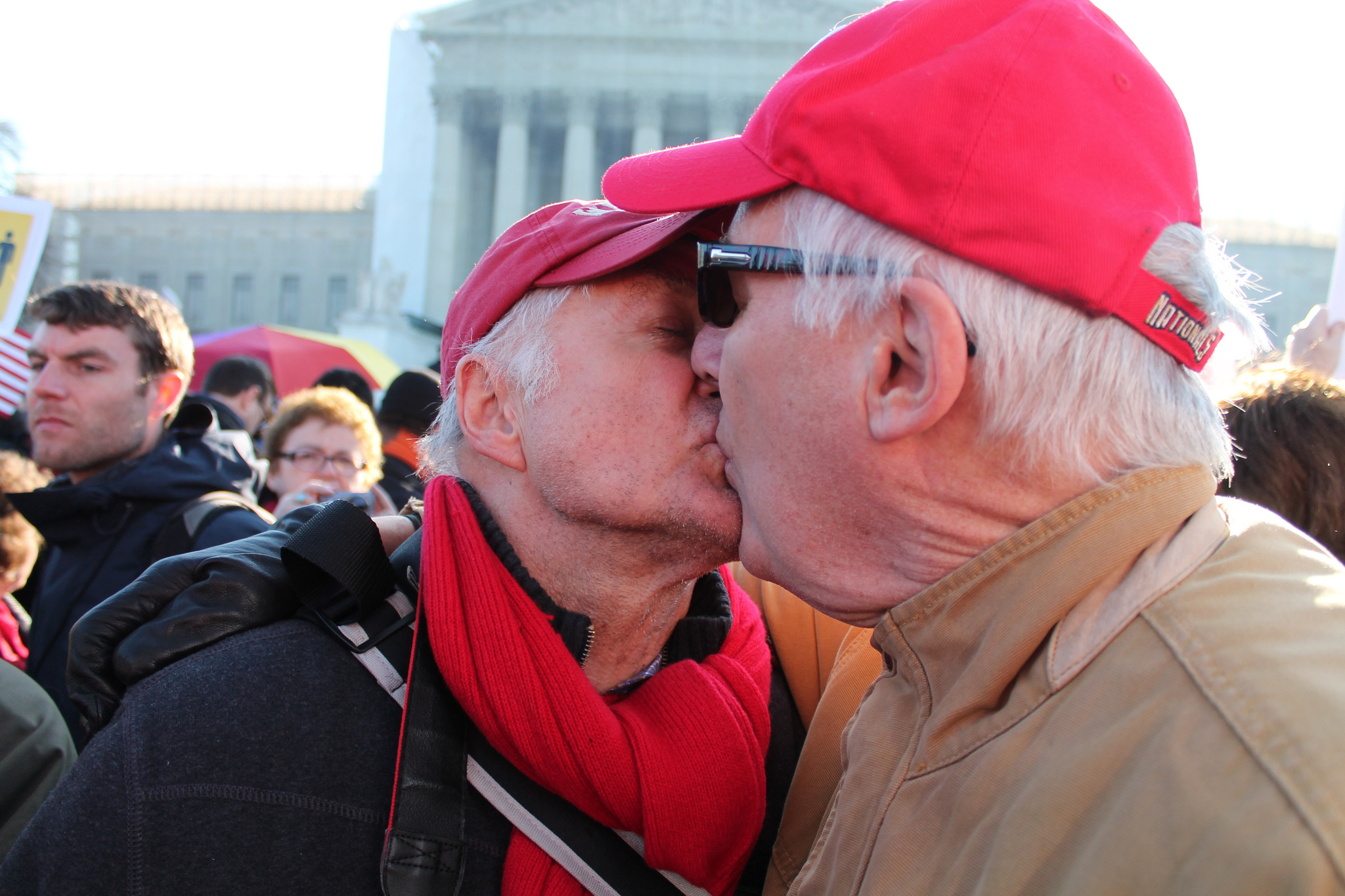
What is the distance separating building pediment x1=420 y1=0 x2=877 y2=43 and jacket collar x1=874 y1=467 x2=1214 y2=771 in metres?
36.9

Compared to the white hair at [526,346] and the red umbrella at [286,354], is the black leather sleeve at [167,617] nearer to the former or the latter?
the white hair at [526,346]

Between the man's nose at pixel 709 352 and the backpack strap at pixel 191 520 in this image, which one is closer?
the man's nose at pixel 709 352

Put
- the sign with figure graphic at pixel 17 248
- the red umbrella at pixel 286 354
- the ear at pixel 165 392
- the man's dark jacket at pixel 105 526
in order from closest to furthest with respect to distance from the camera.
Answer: the man's dark jacket at pixel 105 526
the ear at pixel 165 392
the sign with figure graphic at pixel 17 248
the red umbrella at pixel 286 354

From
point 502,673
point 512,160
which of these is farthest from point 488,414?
point 512,160

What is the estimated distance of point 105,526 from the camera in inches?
125

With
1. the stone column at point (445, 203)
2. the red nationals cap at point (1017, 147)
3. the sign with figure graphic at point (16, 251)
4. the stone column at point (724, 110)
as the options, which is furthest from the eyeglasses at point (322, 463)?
the stone column at point (724, 110)

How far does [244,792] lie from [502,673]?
0.39m

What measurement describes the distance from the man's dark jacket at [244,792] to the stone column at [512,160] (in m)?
34.5

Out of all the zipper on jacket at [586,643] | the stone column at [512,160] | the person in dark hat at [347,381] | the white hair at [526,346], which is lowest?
the person in dark hat at [347,381]

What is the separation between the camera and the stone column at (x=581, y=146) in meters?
34.5

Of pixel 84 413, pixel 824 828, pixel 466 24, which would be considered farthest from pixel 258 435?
pixel 466 24

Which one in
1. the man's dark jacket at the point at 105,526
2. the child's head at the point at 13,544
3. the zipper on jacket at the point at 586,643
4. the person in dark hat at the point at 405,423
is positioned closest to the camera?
the zipper on jacket at the point at 586,643

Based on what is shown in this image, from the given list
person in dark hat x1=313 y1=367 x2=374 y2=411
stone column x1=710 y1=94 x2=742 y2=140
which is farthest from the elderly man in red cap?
stone column x1=710 y1=94 x2=742 y2=140

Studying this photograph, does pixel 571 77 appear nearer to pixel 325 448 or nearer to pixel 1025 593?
pixel 325 448
